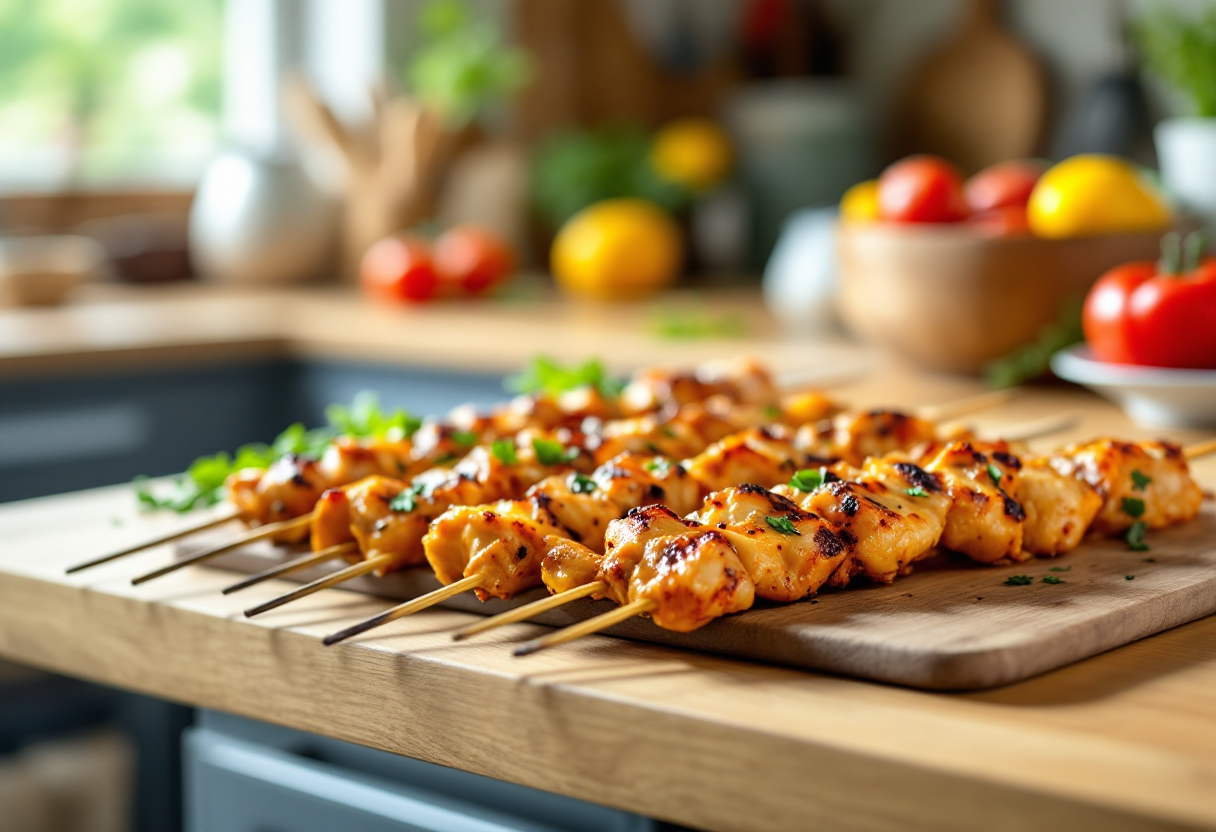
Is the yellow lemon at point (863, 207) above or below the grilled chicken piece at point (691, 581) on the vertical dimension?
above

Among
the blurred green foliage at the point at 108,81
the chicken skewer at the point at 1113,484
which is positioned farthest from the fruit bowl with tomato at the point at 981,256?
the blurred green foliage at the point at 108,81

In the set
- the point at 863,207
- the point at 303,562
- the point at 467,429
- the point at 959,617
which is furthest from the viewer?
the point at 863,207

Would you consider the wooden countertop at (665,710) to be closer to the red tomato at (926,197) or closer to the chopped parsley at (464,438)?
the chopped parsley at (464,438)

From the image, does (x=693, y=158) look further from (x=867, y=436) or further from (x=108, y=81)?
(x=867, y=436)

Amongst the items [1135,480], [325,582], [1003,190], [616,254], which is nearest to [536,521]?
[325,582]

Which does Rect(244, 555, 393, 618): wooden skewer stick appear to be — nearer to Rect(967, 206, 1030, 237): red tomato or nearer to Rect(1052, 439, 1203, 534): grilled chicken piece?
Rect(1052, 439, 1203, 534): grilled chicken piece

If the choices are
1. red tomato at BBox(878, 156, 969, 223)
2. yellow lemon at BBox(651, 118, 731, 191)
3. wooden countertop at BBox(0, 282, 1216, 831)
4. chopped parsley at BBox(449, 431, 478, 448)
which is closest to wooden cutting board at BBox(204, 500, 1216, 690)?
wooden countertop at BBox(0, 282, 1216, 831)

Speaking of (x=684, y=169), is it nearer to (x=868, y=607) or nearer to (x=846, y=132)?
(x=846, y=132)
